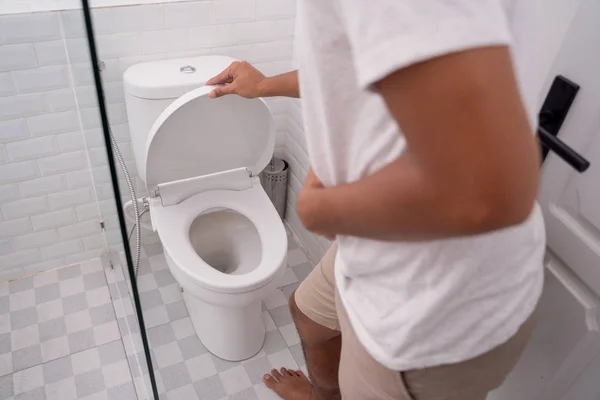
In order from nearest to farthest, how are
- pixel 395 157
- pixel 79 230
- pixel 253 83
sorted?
pixel 395 157
pixel 253 83
pixel 79 230

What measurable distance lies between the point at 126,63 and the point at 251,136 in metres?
0.43

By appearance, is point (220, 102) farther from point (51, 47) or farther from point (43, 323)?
point (43, 323)

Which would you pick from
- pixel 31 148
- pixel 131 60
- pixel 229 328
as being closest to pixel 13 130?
pixel 31 148

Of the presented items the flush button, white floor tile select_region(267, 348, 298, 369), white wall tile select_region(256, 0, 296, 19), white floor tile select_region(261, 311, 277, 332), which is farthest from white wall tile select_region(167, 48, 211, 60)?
white floor tile select_region(267, 348, 298, 369)

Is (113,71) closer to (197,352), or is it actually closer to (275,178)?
(275,178)

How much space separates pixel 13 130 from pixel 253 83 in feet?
A: 2.64

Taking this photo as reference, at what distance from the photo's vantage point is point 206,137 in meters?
1.34

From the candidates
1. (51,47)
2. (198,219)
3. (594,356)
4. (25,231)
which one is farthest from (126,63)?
(594,356)

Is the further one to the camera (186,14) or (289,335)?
(289,335)

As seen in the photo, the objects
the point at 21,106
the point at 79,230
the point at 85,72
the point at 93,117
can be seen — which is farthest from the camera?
the point at 79,230

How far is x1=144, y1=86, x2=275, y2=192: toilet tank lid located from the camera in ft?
4.08

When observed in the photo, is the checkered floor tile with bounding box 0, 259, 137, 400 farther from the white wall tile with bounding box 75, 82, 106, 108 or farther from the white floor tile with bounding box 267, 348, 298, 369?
the white wall tile with bounding box 75, 82, 106, 108

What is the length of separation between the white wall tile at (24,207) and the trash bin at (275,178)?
75 centimetres

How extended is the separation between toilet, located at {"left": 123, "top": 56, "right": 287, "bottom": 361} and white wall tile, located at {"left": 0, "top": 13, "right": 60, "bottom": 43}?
0.71 feet
